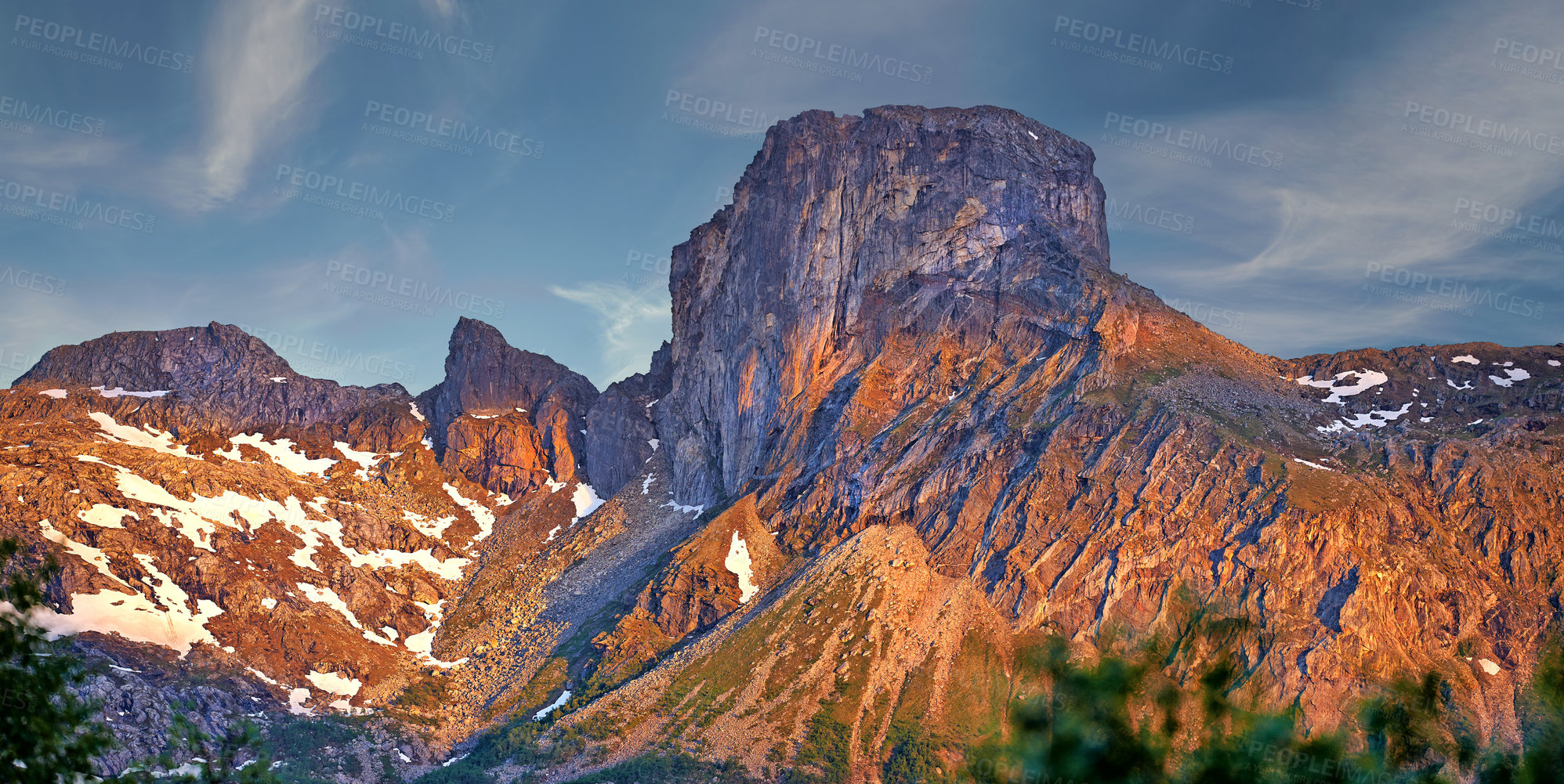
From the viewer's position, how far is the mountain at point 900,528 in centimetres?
12762

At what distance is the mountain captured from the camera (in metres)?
128

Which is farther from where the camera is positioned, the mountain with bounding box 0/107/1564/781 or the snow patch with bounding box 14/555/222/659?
the snow patch with bounding box 14/555/222/659

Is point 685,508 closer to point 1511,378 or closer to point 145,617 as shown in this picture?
point 145,617

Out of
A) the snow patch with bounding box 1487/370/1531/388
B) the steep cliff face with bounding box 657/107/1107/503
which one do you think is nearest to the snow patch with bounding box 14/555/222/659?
the steep cliff face with bounding box 657/107/1107/503

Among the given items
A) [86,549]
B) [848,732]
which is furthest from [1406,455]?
[86,549]

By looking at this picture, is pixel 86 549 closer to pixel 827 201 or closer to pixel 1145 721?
pixel 827 201

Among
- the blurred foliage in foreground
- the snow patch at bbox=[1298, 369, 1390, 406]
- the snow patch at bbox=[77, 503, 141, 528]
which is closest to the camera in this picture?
the blurred foliage in foreground

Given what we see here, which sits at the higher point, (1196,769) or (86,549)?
(86,549)

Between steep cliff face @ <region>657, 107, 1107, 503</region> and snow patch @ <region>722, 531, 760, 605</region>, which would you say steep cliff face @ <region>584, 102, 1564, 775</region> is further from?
snow patch @ <region>722, 531, 760, 605</region>

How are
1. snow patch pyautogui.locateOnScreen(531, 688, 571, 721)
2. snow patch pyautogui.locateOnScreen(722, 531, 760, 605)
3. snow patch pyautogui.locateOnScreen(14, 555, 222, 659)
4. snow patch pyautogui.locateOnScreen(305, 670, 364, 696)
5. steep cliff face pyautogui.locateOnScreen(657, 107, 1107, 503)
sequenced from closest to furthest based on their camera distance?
1. snow patch pyautogui.locateOnScreen(531, 688, 571, 721)
2. snow patch pyautogui.locateOnScreen(14, 555, 222, 659)
3. snow patch pyautogui.locateOnScreen(305, 670, 364, 696)
4. snow patch pyautogui.locateOnScreen(722, 531, 760, 605)
5. steep cliff face pyautogui.locateOnScreen(657, 107, 1107, 503)

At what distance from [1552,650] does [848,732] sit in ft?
375

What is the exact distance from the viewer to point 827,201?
Answer: 191m

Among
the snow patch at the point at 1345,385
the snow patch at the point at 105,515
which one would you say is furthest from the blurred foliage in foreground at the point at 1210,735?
the snow patch at the point at 105,515

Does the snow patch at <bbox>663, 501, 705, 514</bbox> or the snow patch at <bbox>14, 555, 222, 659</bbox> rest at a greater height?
the snow patch at <bbox>663, 501, 705, 514</bbox>
